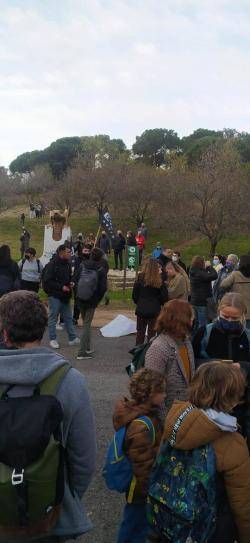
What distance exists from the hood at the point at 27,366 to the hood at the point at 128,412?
787 millimetres

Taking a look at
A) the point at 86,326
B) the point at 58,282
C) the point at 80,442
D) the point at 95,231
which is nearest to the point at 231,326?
the point at 80,442

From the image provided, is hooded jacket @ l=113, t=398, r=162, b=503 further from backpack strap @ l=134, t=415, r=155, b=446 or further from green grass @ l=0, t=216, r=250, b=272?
green grass @ l=0, t=216, r=250, b=272

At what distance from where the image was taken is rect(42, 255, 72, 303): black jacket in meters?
7.66

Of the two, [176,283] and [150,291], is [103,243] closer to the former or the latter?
[176,283]

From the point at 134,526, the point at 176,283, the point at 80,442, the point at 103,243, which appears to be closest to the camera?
the point at 80,442

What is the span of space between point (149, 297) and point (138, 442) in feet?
13.9

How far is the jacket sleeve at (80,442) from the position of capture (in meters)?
Answer: 1.99

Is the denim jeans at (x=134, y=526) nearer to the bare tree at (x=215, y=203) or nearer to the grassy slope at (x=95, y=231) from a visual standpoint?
the bare tree at (x=215, y=203)

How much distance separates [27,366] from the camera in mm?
1881

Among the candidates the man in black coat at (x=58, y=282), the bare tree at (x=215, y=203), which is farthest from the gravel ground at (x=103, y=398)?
the bare tree at (x=215, y=203)

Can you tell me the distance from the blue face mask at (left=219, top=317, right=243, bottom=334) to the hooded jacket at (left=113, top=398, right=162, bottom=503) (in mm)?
1015

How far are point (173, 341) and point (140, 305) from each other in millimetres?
3346

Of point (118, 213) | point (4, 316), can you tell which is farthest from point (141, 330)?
point (118, 213)

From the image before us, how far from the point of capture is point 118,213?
35.9 meters
